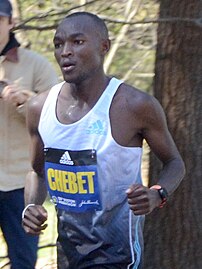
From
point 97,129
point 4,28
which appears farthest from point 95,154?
point 4,28

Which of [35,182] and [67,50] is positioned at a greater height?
[67,50]

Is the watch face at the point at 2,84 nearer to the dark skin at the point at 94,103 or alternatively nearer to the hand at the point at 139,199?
the dark skin at the point at 94,103

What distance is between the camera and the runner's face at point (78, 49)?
3.55 m

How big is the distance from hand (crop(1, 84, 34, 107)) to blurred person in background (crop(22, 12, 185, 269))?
706mm

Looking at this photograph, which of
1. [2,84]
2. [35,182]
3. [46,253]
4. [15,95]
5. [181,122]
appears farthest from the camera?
[46,253]

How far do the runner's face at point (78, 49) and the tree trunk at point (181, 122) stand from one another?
1.54 m

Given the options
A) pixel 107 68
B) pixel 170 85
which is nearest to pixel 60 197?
pixel 170 85

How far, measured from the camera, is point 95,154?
3498 millimetres

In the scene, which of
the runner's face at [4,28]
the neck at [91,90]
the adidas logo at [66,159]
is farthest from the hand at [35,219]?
the runner's face at [4,28]

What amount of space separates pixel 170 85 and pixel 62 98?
1.57m

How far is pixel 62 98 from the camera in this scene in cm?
374

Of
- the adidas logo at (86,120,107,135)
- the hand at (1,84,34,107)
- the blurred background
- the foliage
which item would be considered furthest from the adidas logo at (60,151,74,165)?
the foliage

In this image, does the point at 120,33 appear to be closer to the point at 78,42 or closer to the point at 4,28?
the point at 4,28

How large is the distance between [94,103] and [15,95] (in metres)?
0.89
